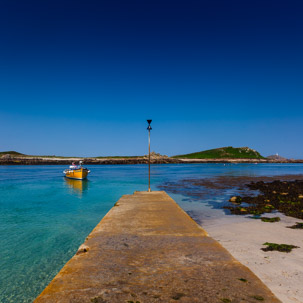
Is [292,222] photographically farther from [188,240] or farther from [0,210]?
[0,210]

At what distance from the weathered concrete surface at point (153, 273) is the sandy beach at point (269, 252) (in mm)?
1775

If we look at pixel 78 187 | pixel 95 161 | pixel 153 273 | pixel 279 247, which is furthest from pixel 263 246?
pixel 95 161

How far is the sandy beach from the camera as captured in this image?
17.1ft

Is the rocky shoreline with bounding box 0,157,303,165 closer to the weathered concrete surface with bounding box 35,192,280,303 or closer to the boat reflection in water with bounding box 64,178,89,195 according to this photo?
the boat reflection in water with bounding box 64,178,89,195

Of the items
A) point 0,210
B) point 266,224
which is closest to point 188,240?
point 266,224

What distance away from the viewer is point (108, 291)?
10.3ft

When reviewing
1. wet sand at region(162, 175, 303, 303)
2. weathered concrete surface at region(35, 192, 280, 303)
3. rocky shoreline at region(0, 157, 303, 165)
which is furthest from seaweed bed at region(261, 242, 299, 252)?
rocky shoreline at region(0, 157, 303, 165)

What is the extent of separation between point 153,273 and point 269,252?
5247mm

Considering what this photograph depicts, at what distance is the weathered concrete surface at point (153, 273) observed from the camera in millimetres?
3021

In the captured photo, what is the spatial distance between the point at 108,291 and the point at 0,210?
60.3 ft

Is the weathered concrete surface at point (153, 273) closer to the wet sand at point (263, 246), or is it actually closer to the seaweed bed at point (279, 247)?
the wet sand at point (263, 246)

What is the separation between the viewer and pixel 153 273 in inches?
145

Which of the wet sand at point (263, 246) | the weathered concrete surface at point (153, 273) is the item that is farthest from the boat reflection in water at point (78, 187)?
the weathered concrete surface at point (153, 273)

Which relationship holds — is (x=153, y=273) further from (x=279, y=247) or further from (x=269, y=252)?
(x=279, y=247)
